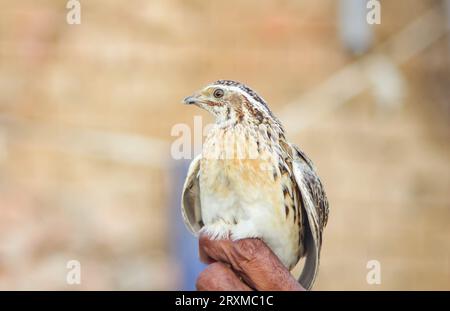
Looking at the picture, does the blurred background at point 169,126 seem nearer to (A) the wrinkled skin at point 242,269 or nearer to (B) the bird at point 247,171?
(B) the bird at point 247,171

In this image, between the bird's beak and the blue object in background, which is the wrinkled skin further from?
the blue object in background

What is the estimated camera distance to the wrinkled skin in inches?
91.0

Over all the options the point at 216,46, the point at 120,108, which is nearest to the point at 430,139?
the point at 216,46

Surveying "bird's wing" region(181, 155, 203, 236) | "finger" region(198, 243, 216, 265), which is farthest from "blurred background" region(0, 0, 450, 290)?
"finger" region(198, 243, 216, 265)

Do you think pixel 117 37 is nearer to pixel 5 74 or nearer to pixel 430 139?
pixel 5 74

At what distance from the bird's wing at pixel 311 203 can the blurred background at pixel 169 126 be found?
3.01 metres

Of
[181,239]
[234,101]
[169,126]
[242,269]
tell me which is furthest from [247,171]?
[169,126]

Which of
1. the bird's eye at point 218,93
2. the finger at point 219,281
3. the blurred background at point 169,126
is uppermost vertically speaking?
the blurred background at point 169,126

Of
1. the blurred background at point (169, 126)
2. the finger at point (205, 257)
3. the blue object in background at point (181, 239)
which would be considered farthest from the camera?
the blurred background at point (169, 126)

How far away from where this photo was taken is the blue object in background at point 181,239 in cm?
469

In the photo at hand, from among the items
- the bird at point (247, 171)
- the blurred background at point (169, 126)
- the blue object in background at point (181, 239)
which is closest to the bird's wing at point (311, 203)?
the bird at point (247, 171)

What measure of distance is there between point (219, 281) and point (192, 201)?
22.8 inches

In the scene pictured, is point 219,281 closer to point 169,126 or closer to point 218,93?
point 218,93

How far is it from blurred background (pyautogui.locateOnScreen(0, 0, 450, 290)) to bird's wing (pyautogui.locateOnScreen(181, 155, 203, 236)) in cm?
294
